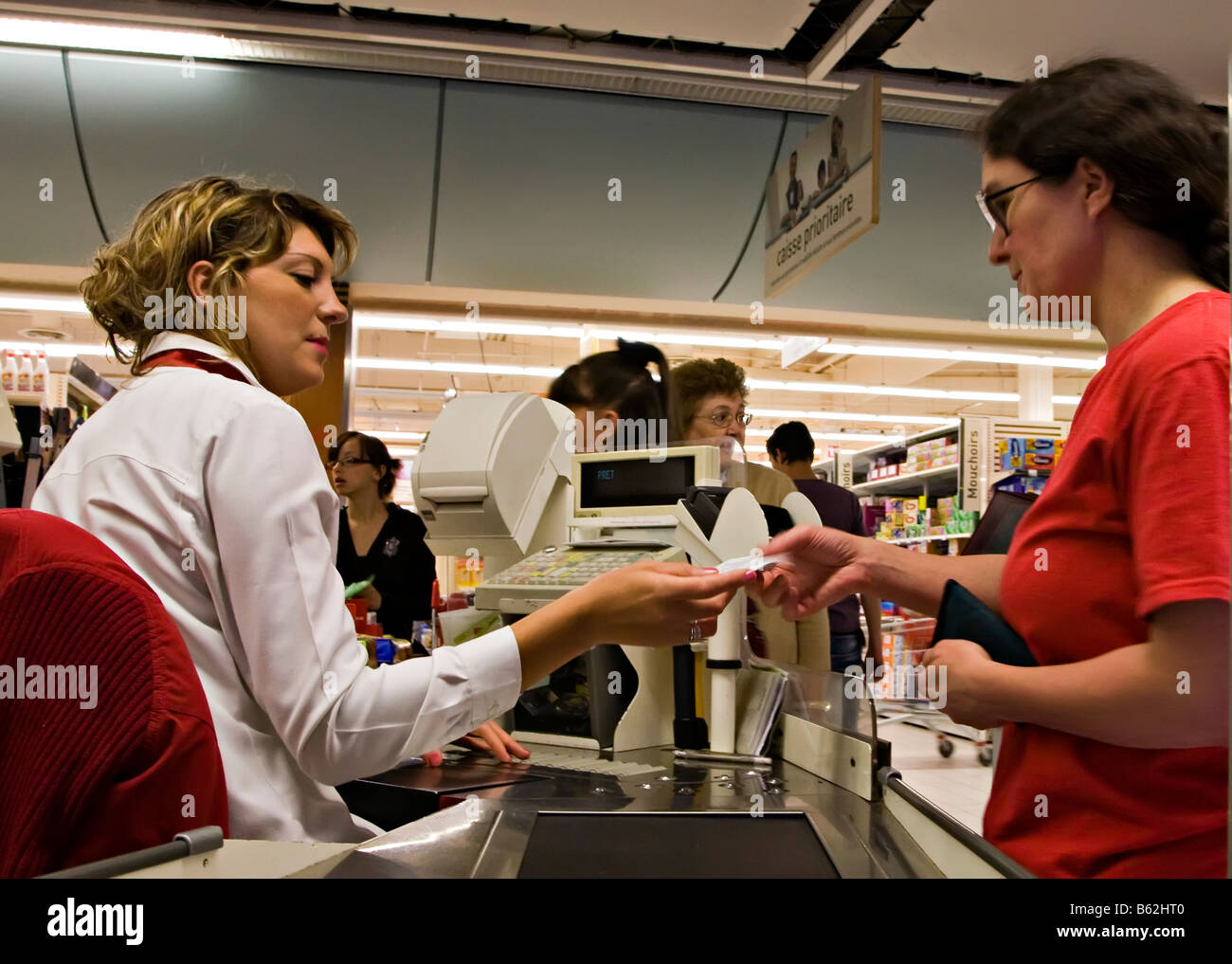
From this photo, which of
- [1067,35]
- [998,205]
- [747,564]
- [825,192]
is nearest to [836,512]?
[825,192]

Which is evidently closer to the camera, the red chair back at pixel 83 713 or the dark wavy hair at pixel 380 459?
the red chair back at pixel 83 713

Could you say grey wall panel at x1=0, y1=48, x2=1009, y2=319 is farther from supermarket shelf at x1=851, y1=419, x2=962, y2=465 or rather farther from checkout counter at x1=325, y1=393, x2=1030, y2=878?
checkout counter at x1=325, y1=393, x2=1030, y2=878

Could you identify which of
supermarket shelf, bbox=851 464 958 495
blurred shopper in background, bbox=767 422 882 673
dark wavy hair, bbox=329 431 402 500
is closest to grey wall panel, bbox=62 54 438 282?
dark wavy hair, bbox=329 431 402 500

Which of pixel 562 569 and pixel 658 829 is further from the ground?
pixel 562 569

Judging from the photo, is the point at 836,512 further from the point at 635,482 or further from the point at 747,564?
the point at 747,564

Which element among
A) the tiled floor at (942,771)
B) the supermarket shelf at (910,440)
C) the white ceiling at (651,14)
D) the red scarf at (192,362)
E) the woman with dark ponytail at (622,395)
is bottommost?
the tiled floor at (942,771)

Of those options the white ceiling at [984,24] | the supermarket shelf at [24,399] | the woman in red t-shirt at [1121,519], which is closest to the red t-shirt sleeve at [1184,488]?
the woman in red t-shirt at [1121,519]

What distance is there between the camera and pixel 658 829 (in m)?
1.23

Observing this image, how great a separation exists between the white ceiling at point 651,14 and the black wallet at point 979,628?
4110mm

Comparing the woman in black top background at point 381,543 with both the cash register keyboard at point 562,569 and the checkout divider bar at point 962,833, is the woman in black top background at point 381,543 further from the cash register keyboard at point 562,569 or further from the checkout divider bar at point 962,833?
the checkout divider bar at point 962,833

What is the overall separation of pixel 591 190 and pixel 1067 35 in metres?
2.66

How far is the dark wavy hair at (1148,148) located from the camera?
1073 mm

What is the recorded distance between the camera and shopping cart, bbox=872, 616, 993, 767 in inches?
272
